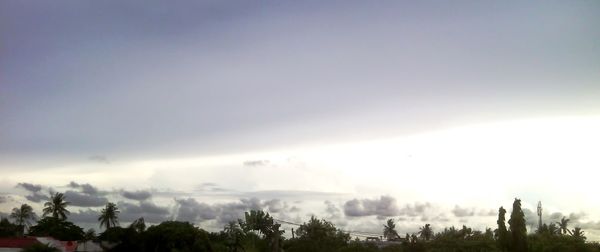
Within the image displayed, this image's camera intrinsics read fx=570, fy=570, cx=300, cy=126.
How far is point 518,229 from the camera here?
5550cm

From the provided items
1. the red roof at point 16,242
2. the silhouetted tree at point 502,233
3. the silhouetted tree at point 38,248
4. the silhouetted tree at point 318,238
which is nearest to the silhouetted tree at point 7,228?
the red roof at point 16,242

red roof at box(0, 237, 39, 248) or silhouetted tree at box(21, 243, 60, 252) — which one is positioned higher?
red roof at box(0, 237, 39, 248)

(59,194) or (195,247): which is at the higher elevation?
(59,194)

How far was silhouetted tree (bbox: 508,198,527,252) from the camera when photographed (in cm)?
5466

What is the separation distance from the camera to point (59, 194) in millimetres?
94875

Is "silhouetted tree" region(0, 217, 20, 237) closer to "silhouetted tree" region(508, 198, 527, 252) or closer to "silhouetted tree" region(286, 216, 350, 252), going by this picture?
"silhouetted tree" region(286, 216, 350, 252)

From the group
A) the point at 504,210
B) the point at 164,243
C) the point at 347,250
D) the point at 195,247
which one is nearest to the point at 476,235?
the point at 504,210

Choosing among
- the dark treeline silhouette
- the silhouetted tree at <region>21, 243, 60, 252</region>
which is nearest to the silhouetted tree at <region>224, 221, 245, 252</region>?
the dark treeline silhouette

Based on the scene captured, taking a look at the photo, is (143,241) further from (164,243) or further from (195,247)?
(195,247)

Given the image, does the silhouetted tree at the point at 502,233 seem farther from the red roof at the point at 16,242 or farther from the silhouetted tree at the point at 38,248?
the red roof at the point at 16,242

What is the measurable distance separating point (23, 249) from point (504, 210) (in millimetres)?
49856

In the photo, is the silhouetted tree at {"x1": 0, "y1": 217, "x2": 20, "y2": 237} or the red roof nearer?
the red roof

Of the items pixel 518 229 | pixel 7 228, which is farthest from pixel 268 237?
pixel 7 228

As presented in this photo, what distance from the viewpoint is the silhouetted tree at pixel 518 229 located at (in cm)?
5466
